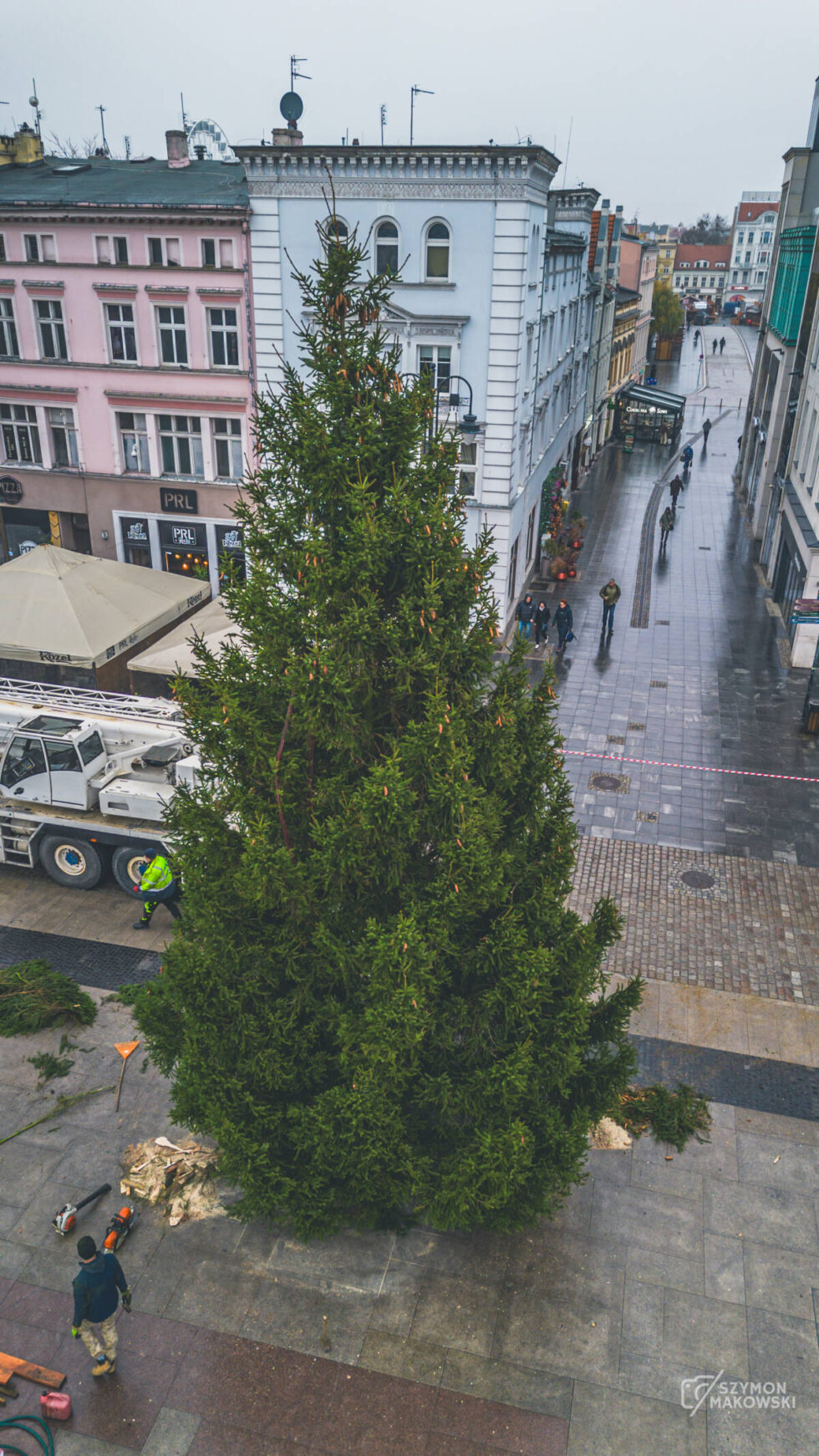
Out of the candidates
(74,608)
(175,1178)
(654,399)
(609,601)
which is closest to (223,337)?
(74,608)

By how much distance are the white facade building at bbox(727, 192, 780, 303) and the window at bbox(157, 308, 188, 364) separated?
174 meters

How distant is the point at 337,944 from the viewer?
856 centimetres

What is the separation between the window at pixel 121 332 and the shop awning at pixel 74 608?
8.77 meters

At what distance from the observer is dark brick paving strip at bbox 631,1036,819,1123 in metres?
12.4

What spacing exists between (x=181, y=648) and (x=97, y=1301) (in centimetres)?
1484

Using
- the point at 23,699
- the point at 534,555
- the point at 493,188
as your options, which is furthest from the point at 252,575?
the point at 534,555

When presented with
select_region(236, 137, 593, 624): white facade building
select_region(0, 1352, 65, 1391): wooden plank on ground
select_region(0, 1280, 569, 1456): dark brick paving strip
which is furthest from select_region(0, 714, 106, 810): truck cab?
select_region(236, 137, 593, 624): white facade building

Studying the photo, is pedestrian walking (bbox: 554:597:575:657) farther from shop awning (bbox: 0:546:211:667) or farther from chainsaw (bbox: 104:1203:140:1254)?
chainsaw (bbox: 104:1203:140:1254)

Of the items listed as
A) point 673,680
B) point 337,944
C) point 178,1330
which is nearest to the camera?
point 337,944

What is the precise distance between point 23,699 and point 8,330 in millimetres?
17118

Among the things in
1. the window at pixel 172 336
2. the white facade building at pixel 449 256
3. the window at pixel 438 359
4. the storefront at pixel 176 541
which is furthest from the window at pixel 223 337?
the window at pixel 438 359

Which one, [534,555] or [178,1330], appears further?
[534,555]

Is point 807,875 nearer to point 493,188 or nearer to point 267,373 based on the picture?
point 493,188

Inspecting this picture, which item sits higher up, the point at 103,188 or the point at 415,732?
the point at 103,188
